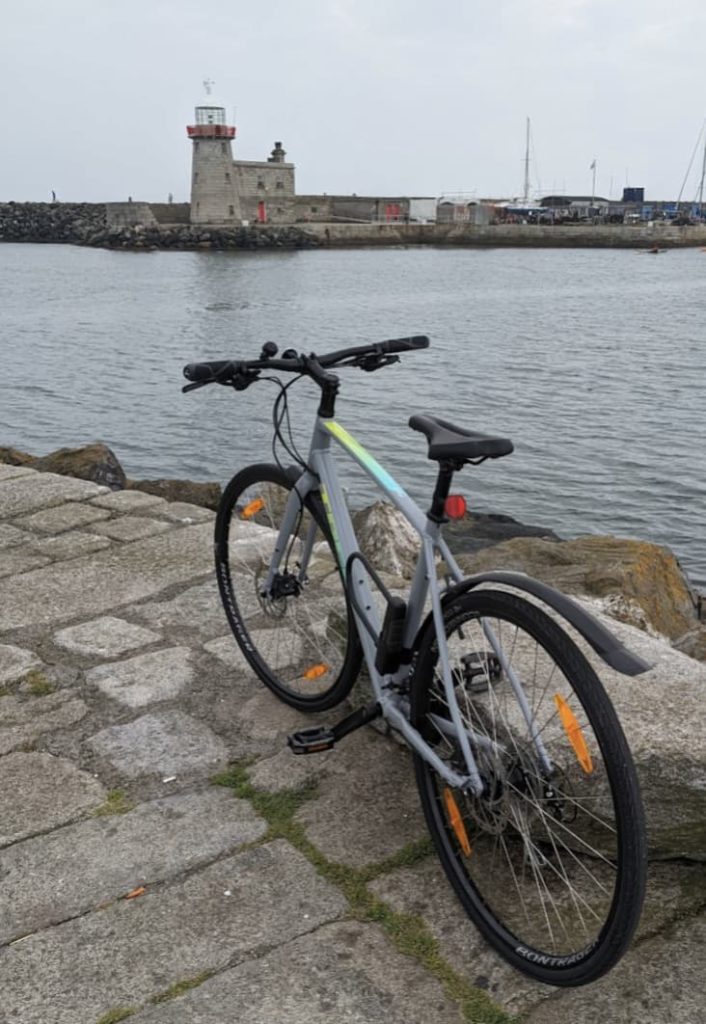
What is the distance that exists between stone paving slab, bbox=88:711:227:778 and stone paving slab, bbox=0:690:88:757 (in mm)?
201

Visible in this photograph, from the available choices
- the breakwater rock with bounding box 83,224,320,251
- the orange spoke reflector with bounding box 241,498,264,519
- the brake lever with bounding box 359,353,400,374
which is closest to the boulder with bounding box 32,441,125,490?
the orange spoke reflector with bounding box 241,498,264,519

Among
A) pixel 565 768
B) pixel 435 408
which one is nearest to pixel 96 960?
pixel 565 768

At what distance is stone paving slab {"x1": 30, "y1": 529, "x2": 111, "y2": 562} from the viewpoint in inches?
215

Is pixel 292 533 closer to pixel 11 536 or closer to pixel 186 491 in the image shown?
pixel 11 536

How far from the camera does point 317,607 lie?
374cm

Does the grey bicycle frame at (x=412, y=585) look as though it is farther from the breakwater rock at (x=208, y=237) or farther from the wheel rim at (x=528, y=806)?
the breakwater rock at (x=208, y=237)

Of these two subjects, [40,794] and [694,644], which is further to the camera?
[694,644]

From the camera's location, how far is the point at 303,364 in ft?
10.3

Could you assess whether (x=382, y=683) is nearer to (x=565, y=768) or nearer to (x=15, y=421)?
(x=565, y=768)

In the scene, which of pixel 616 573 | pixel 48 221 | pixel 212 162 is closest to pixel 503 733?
pixel 616 573

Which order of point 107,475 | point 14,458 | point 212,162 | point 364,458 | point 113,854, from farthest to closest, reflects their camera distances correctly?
1. point 212,162
2. point 14,458
3. point 107,475
4. point 364,458
5. point 113,854

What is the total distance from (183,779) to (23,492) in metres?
3.96

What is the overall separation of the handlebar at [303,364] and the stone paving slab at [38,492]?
337cm

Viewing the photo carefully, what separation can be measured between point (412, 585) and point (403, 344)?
92cm
